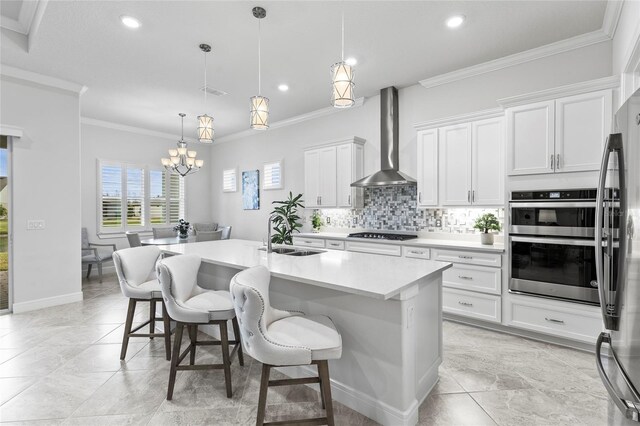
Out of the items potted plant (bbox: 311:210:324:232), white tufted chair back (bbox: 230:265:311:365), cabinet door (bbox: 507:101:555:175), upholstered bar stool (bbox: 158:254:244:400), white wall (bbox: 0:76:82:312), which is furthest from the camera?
potted plant (bbox: 311:210:324:232)

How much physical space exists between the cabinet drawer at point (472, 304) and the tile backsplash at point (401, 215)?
95 cm

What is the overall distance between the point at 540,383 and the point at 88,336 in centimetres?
423

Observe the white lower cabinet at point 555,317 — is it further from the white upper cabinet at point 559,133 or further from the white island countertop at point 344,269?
the white island countertop at point 344,269

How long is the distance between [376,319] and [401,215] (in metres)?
3.04

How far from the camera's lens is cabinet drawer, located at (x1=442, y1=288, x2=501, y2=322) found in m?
3.44

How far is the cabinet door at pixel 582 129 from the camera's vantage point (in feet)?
9.50

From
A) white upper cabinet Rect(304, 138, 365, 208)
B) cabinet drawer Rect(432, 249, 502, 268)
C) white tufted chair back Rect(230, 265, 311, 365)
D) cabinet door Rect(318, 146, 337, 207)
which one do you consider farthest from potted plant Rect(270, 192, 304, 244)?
white tufted chair back Rect(230, 265, 311, 365)

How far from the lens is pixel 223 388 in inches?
95.0

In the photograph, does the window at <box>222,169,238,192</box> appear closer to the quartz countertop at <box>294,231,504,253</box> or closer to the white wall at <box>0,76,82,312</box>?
the white wall at <box>0,76,82,312</box>

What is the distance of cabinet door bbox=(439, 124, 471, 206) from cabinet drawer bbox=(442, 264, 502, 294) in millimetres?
A: 811

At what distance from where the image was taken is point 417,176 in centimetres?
439

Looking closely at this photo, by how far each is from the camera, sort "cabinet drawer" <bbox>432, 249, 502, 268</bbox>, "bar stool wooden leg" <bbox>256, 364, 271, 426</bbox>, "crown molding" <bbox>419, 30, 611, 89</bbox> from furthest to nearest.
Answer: "cabinet drawer" <bbox>432, 249, 502, 268</bbox>, "crown molding" <bbox>419, 30, 611, 89</bbox>, "bar stool wooden leg" <bbox>256, 364, 271, 426</bbox>

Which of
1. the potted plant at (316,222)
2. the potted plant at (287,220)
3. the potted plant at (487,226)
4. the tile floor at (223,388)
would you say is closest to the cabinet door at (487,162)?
the potted plant at (487,226)

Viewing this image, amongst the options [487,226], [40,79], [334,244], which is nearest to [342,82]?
[487,226]
